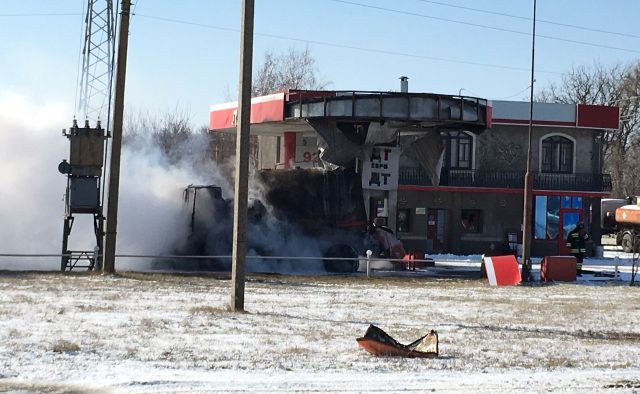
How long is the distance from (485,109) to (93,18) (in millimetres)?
21828

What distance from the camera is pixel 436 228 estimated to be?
46812mm

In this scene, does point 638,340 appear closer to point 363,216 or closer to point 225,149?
point 363,216

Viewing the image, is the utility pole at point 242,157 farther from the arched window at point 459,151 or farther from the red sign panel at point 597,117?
the red sign panel at point 597,117

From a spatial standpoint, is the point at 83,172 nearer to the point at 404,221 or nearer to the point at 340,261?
the point at 340,261

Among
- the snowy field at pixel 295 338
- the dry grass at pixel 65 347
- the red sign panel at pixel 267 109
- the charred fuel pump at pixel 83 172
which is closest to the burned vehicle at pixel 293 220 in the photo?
the red sign panel at pixel 267 109

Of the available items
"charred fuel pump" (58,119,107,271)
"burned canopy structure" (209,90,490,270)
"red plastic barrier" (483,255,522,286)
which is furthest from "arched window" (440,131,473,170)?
"charred fuel pump" (58,119,107,271)

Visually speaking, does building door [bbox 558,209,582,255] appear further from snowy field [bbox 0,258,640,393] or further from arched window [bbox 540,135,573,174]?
snowy field [bbox 0,258,640,393]

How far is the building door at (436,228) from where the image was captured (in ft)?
153

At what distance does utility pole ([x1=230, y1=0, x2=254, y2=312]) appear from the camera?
16469mm

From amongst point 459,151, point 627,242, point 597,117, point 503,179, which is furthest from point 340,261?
point 627,242

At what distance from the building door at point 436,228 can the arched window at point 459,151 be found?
250cm

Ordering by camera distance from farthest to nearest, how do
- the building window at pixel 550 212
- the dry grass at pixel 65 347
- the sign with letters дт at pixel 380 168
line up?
the building window at pixel 550 212 → the sign with letters дт at pixel 380 168 → the dry grass at pixel 65 347

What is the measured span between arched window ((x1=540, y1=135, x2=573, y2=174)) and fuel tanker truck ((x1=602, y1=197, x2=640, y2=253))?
564 centimetres

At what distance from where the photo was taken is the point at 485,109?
1326 inches
